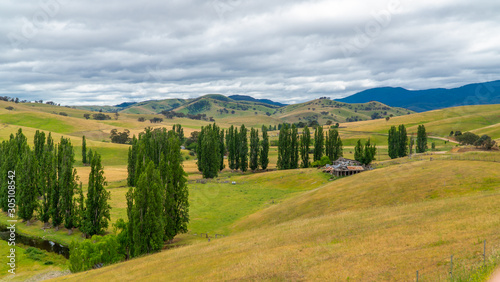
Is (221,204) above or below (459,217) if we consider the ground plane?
below

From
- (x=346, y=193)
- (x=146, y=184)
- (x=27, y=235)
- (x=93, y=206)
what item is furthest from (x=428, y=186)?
(x=27, y=235)

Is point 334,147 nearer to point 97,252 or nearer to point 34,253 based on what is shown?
point 97,252

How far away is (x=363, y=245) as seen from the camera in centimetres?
2872

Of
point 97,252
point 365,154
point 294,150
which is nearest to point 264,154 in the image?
point 294,150

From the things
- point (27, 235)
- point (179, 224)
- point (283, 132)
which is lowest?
point (27, 235)

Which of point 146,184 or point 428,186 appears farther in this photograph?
point 428,186

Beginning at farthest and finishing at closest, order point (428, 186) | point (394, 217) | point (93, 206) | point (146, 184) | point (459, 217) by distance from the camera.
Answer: point (93, 206) < point (428, 186) < point (146, 184) < point (394, 217) < point (459, 217)

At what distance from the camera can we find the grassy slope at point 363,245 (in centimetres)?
2362

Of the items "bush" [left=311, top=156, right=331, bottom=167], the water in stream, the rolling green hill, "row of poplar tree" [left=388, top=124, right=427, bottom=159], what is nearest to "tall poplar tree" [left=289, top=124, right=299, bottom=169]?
"bush" [left=311, top=156, right=331, bottom=167]

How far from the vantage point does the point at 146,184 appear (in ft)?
151

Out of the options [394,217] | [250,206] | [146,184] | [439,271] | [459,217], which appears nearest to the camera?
[439,271]

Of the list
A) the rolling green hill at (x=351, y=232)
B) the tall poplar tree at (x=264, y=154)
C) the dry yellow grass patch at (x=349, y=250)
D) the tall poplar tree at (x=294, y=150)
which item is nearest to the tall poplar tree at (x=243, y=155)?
the tall poplar tree at (x=264, y=154)

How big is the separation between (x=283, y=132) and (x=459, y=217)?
9575 cm

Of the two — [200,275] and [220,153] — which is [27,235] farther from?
[220,153]
